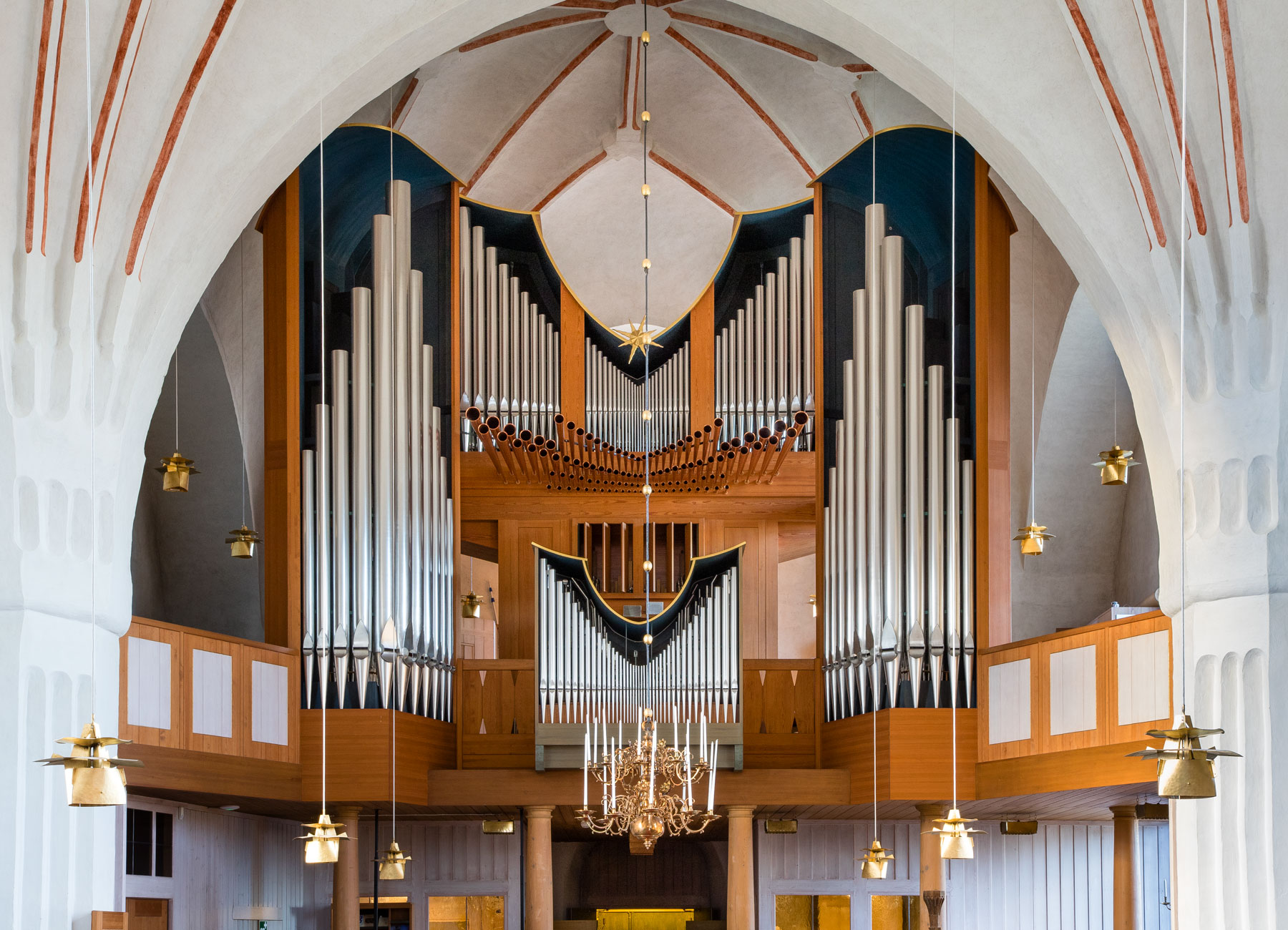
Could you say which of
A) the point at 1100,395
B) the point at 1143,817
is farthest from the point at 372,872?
the point at 1100,395

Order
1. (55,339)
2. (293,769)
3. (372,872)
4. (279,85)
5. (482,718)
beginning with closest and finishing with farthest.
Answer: (55,339) → (279,85) → (293,769) → (482,718) → (372,872)

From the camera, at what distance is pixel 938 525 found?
1418 cm

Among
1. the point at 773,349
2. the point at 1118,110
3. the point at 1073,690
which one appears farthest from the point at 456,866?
the point at 1118,110

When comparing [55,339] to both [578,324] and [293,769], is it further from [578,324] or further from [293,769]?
[578,324]

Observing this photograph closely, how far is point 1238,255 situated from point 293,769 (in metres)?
8.50

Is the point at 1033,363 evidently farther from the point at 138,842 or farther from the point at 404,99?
the point at 138,842

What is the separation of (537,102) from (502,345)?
2.87 metres

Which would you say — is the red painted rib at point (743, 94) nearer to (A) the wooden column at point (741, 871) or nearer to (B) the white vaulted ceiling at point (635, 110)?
(B) the white vaulted ceiling at point (635, 110)

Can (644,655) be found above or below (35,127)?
below

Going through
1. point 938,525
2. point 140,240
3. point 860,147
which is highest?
point 860,147

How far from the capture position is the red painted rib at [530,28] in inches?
640

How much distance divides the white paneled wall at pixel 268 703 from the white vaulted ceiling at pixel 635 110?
17.1ft

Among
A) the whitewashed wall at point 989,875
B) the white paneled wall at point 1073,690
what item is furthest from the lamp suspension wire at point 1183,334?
the whitewashed wall at point 989,875

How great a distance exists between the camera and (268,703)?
1357 centimetres
